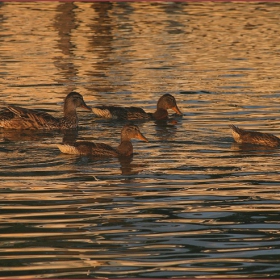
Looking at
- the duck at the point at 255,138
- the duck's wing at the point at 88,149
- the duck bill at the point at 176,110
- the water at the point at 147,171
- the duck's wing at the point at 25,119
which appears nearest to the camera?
the water at the point at 147,171

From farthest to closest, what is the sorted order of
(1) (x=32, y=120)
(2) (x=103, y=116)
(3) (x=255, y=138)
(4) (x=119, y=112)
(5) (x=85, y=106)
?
→ 1. (5) (x=85, y=106)
2. (2) (x=103, y=116)
3. (4) (x=119, y=112)
4. (1) (x=32, y=120)
5. (3) (x=255, y=138)

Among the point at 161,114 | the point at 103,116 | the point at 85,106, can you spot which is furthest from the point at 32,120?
the point at 161,114

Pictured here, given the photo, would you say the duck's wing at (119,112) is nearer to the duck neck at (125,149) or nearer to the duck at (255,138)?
the duck at (255,138)

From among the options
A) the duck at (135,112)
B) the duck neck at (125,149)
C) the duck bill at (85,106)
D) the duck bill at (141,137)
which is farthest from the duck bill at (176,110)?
the duck neck at (125,149)

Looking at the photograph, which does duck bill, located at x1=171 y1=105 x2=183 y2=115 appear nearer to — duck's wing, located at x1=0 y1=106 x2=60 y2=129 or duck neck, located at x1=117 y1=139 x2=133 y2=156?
duck's wing, located at x1=0 y1=106 x2=60 y2=129

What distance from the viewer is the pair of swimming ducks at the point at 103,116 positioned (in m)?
18.4

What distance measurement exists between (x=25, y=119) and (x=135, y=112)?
2480mm

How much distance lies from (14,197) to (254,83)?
14.9 m

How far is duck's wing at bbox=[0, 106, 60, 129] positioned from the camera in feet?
72.5

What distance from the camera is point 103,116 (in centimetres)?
2325

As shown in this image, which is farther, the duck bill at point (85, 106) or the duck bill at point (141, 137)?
the duck bill at point (85, 106)

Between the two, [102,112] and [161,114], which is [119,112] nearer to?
[102,112]

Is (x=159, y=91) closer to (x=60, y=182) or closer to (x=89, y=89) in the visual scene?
(x=89, y=89)

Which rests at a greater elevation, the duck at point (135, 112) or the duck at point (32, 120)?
the duck at point (32, 120)
